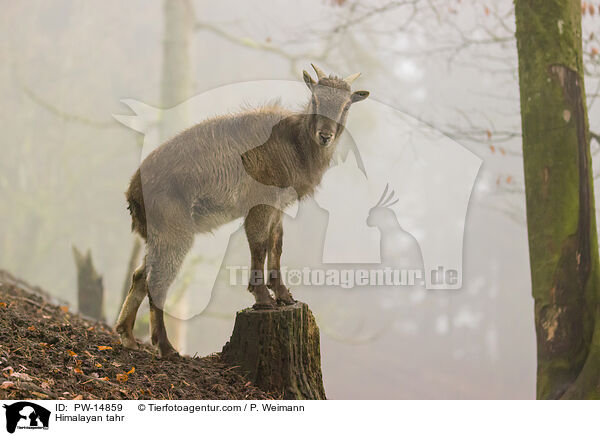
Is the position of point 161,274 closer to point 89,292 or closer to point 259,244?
point 259,244

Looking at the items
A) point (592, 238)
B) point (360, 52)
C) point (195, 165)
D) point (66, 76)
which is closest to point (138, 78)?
point (66, 76)

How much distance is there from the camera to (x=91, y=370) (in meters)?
3.77

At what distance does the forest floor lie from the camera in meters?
3.42

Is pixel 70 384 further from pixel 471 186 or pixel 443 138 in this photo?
pixel 443 138

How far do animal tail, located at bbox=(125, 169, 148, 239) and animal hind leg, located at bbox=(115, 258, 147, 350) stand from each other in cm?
27

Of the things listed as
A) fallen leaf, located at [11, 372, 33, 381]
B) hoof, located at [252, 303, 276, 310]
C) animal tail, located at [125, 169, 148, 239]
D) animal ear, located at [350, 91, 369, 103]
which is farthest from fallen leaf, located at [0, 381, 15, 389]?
animal ear, located at [350, 91, 369, 103]

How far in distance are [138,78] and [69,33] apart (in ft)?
8.05

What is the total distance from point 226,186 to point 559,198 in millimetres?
2497

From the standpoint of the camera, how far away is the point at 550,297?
4.15 meters

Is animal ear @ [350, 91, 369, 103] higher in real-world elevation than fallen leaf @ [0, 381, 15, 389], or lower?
higher

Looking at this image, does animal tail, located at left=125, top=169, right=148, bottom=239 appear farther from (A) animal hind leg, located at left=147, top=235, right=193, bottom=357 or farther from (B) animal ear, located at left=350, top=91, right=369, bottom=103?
(B) animal ear, located at left=350, top=91, right=369, bottom=103

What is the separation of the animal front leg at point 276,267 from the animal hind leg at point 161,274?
0.66m

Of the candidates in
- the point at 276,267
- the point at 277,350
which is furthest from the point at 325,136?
the point at 277,350

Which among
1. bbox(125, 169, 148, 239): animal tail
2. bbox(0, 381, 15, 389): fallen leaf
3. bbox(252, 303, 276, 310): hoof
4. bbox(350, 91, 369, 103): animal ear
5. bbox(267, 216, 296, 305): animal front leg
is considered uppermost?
bbox(350, 91, 369, 103): animal ear
